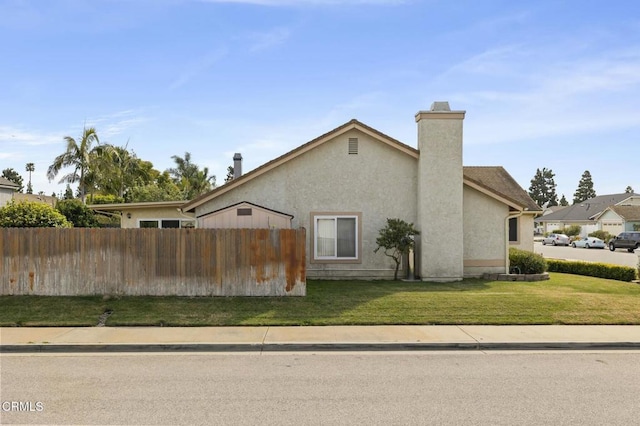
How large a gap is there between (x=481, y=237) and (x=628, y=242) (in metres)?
33.8

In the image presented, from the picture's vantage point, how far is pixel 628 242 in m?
43.0

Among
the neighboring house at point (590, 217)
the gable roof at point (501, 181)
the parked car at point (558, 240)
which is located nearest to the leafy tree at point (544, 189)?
the neighboring house at point (590, 217)

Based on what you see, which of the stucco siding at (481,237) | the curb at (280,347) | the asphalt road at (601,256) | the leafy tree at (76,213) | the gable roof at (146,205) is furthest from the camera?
the asphalt road at (601,256)

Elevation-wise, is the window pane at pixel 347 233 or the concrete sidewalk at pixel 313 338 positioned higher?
the window pane at pixel 347 233

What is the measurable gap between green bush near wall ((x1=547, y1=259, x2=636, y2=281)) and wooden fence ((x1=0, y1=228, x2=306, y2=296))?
13.8m

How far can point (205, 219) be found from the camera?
15773 millimetres

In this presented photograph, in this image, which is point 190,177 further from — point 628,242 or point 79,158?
point 628,242

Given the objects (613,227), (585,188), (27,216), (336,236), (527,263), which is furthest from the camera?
(585,188)

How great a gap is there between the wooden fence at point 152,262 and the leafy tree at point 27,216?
3.26 ft

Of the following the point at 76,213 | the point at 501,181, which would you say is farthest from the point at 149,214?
the point at 501,181

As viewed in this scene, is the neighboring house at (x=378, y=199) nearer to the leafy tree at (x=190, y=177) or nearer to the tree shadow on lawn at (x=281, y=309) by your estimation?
the tree shadow on lawn at (x=281, y=309)

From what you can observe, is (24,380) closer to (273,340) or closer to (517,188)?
(273,340)

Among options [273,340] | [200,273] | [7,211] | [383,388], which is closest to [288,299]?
[200,273]

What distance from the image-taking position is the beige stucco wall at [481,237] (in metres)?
17.2
